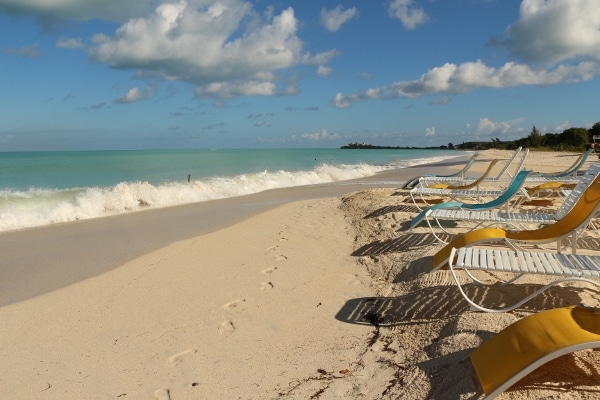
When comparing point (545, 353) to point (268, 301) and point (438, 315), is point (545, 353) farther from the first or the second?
point (268, 301)

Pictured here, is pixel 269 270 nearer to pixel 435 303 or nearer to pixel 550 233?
pixel 435 303

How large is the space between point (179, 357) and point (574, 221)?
143 inches

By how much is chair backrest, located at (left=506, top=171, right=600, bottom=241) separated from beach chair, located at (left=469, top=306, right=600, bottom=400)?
2.00 m

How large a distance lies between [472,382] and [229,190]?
15347mm

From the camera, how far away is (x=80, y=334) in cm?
404

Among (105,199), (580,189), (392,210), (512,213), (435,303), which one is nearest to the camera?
(435,303)

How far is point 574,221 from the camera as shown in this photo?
4.45 metres

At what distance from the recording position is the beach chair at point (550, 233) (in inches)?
169

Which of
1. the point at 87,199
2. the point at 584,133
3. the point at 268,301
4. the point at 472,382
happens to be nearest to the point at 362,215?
the point at 268,301

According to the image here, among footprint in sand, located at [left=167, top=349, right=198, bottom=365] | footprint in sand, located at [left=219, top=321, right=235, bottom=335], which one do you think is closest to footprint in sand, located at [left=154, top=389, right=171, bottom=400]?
footprint in sand, located at [left=167, top=349, right=198, bottom=365]

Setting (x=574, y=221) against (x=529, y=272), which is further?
(x=574, y=221)

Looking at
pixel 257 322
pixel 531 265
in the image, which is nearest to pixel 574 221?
pixel 531 265

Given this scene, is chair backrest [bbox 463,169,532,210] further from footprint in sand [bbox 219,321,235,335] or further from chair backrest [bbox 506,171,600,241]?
footprint in sand [bbox 219,321,235,335]

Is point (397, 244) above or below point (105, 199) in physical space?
above
